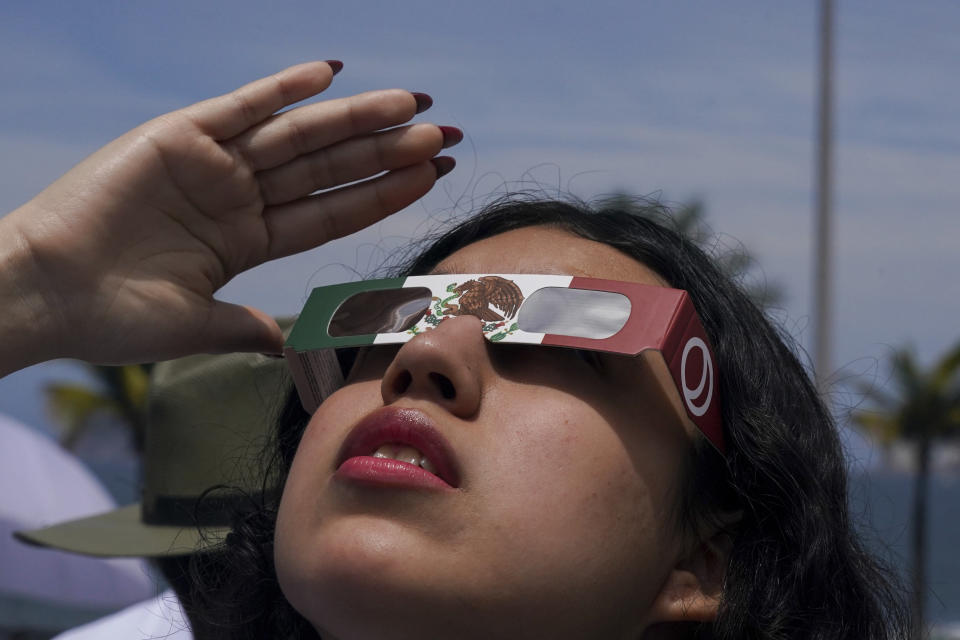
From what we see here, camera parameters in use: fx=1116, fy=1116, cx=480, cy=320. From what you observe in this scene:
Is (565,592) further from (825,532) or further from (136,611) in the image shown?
(136,611)

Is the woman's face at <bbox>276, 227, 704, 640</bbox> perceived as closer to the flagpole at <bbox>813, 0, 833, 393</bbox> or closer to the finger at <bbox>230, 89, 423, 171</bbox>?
the finger at <bbox>230, 89, 423, 171</bbox>

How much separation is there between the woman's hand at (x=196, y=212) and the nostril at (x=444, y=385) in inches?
26.8

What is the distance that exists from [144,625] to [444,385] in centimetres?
210

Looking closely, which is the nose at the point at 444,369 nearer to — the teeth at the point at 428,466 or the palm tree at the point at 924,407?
the teeth at the point at 428,466

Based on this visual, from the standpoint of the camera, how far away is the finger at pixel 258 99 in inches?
95.3

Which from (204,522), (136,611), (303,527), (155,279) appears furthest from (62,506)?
(303,527)

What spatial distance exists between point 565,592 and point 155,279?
3.92ft

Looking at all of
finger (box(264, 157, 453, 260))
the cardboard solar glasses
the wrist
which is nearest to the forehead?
the cardboard solar glasses

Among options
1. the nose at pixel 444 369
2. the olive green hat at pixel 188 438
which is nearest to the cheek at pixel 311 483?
the nose at pixel 444 369

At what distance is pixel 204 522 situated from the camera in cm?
334

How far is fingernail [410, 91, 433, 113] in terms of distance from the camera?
2.51m

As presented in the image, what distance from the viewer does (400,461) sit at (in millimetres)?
1896

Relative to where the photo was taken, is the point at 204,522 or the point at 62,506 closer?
the point at 204,522

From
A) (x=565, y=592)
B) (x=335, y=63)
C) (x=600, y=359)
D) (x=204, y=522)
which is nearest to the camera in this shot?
(x=565, y=592)
